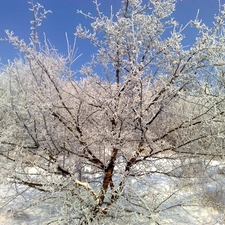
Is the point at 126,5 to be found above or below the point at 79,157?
above

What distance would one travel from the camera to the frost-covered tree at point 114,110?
11.8 feet

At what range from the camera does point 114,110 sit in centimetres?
361

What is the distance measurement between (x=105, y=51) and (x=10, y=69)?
1525mm

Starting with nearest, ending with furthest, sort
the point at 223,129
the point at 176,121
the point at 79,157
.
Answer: the point at 223,129, the point at 79,157, the point at 176,121

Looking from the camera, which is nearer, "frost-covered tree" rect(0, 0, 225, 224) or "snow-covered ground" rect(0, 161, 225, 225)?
"frost-covered tree" rect(0, 0, 225, 224)

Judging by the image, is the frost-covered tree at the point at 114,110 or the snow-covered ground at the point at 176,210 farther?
the snow-covered ground at the point at 176,210

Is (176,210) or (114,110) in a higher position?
(114,110)

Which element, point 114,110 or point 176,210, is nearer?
point 114,110

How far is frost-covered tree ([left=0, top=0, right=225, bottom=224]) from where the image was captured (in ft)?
11.8

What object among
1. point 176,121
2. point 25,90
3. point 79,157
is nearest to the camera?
point 25,90

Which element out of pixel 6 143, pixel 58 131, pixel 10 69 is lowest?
pixel 6 143

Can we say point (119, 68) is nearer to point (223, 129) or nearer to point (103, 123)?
point (103, 123)

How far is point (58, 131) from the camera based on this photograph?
3.98m

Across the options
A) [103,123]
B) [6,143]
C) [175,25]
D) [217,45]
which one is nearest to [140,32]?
[175,25]
